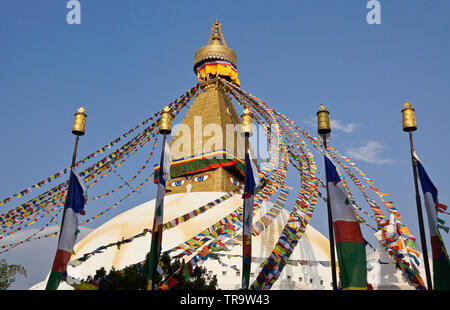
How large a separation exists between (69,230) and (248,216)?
4.00m

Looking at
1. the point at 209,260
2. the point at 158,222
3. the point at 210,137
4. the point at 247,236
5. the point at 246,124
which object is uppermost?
the point at 210,137

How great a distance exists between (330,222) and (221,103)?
51.1 ft

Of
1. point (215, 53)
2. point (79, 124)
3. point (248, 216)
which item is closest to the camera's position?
point (248, 216)

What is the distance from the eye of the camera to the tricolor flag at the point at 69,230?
960 cm

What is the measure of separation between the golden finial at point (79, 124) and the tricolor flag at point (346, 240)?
6082 mm

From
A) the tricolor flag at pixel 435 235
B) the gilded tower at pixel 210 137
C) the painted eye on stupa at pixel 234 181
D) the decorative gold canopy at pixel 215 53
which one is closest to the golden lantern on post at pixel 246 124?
the tricolor flag at pixel 435 235

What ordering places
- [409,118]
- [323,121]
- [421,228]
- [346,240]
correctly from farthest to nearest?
[409,118], [323,121], [421,228], [346,240]

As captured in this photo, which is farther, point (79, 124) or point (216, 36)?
point (216, 36)

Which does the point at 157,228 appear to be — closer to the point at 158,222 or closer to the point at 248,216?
the point at 158,222

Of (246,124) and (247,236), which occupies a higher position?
(246,124)

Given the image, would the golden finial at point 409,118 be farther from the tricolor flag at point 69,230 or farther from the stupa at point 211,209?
the tricolor flag at point 69,230

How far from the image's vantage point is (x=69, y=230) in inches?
397

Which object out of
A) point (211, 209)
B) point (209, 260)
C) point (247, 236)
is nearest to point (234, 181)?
point (211, 209)

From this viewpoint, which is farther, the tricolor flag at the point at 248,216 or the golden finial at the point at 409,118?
the golden finial at the point at 409,118
